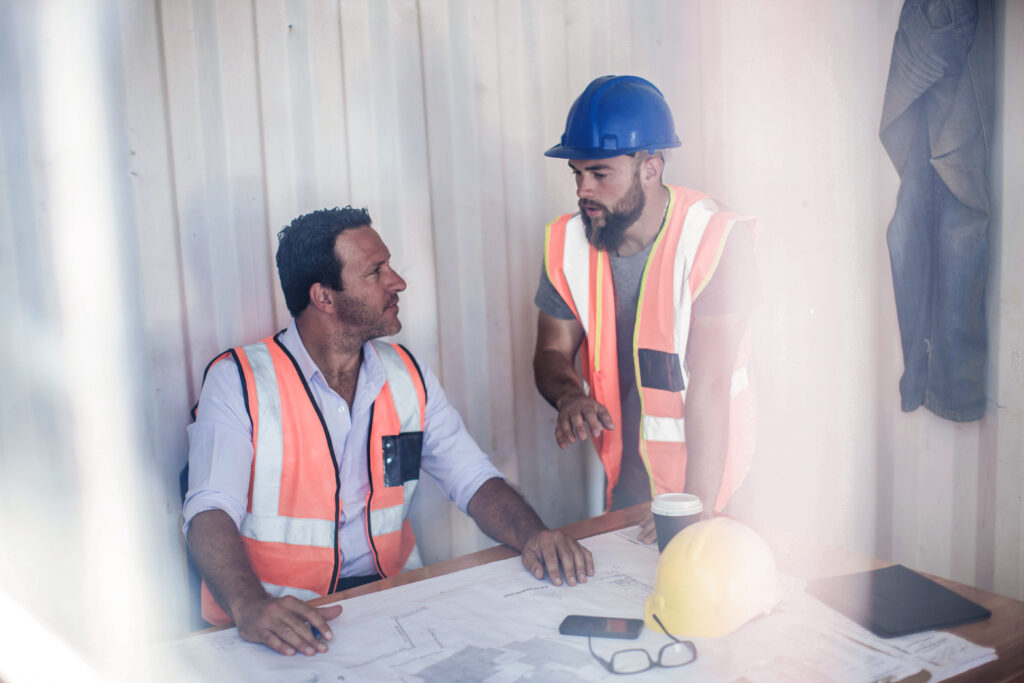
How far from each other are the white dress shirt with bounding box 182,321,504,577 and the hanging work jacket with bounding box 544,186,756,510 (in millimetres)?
464

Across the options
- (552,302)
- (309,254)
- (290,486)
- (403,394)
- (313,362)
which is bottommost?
(290,486)

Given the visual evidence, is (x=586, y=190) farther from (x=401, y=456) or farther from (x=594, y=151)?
(x=401, y=456)

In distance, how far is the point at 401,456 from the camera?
6.52 feet

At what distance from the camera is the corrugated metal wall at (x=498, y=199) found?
6.44 feet

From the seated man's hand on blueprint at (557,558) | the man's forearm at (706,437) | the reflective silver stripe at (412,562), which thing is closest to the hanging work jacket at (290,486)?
the reflective silver stripe at (412,562)

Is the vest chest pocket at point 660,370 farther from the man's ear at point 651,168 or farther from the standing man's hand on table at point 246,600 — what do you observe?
the standing man's hand on table at point 246,600

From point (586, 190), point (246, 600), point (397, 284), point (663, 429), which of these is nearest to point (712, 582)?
point (246, 600)

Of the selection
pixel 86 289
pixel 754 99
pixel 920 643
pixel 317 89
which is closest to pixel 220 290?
pixel 86 289

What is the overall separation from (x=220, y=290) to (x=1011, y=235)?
2.21m

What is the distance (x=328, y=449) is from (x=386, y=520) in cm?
26

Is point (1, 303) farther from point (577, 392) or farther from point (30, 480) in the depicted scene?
point (577, 392)

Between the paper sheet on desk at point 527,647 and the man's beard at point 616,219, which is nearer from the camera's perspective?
the paper sheet on desk at point 527,647

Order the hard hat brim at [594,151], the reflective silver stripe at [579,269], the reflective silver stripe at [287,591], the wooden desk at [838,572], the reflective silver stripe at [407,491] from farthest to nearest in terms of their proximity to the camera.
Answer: the reflective silver stripe at [579,269] < the hard hat brim at [594,151] < the reflective silver stripe at [407,491] < the reflective silver stripe at [287,591] < the wooden desk at [838,572]

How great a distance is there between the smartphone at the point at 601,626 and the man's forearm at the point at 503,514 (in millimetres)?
363
